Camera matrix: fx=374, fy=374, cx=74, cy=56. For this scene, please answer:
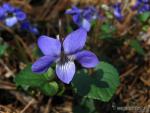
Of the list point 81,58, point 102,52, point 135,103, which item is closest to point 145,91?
point 135,103

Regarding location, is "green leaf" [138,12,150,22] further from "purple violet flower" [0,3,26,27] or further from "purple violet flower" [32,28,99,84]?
"purple violet flower" [32,28,99,84]

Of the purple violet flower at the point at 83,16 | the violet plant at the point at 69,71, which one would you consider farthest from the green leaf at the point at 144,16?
the violet plant at the point at 69,71

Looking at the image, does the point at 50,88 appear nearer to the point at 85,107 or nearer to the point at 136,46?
the point at 85,107

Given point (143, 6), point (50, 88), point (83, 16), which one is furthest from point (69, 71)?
point (143, 6)

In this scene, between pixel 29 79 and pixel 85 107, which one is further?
pixel 85 107

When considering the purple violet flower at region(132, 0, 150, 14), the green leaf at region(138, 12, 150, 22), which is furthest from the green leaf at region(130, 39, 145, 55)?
the purple violet flower at region(132, 0, 150, 14)

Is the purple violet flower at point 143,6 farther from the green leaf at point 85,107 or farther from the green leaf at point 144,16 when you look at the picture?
the green leaf at point 85,107

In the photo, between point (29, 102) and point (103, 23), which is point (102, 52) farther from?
point (29, 102)
